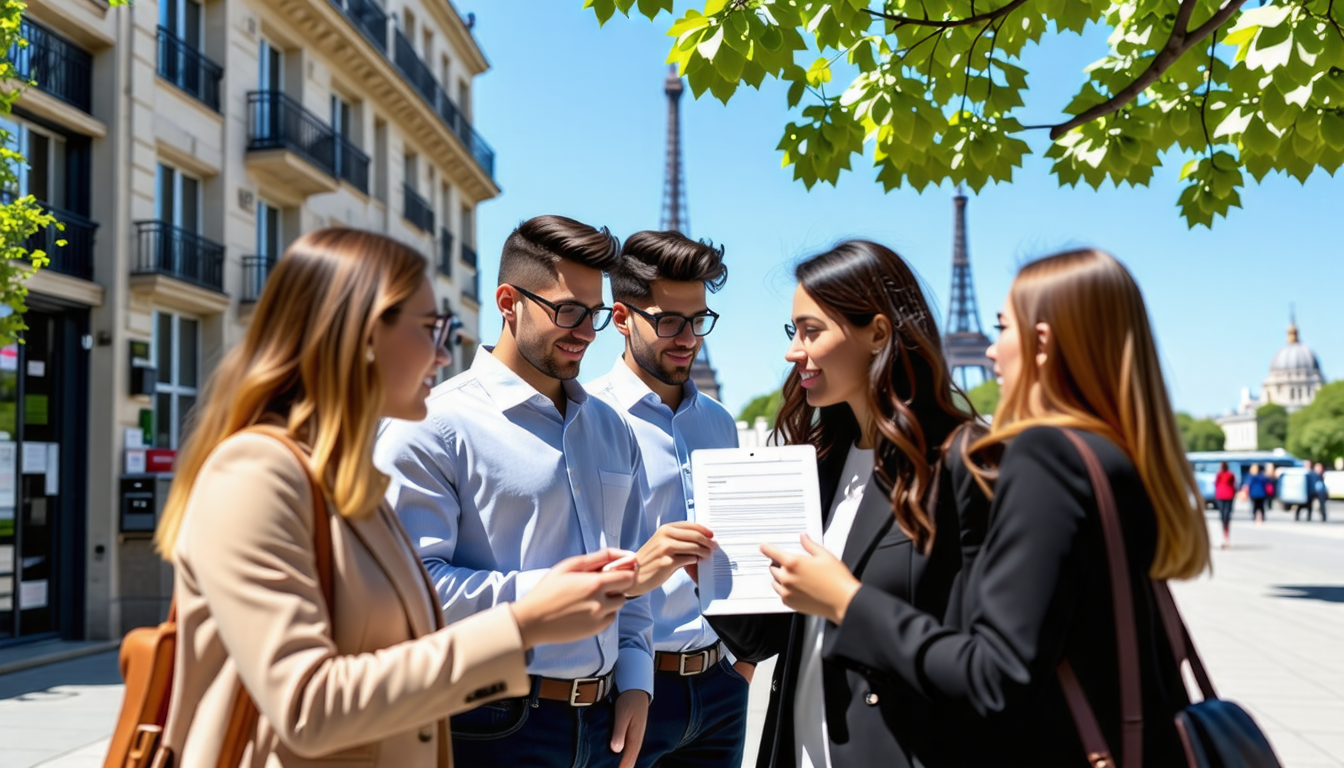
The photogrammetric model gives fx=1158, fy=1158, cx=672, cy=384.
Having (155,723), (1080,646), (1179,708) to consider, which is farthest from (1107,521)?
(155,723)

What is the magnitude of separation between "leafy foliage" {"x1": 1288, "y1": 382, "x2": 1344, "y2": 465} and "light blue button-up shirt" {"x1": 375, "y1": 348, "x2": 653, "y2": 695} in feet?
284

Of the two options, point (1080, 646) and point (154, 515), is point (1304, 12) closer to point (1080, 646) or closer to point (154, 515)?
point (1080, 646)

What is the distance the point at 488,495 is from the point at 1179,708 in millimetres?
1664

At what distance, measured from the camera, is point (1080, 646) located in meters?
1.90

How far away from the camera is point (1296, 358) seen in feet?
644

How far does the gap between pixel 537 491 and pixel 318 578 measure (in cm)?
128

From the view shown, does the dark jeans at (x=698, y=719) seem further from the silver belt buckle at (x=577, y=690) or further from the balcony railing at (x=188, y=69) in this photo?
the balcony railing at (x=188, y=69)

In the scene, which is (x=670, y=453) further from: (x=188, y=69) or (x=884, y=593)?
(x=188, y=69)

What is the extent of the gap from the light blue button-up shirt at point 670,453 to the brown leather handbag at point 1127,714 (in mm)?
1835

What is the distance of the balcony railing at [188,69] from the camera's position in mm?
15312

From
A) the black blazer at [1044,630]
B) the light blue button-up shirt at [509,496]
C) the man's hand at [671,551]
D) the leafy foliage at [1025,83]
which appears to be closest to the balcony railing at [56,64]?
the leafy foliage at [1025,83]

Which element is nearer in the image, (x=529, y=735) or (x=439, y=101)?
(x=529, y=735)

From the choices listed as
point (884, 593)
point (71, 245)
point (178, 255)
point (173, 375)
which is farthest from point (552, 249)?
point (173, 375)

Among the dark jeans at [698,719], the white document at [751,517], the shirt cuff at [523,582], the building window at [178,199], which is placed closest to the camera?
the white document at [751,517]
